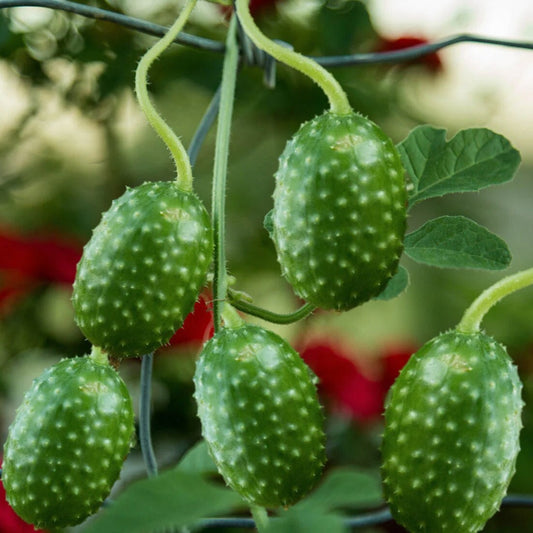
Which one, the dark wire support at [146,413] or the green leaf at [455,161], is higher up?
the green leaf at [455,161]

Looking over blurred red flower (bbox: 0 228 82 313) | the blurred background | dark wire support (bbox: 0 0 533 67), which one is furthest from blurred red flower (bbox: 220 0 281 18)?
dark wire support (bbox: 0 0 533 67)

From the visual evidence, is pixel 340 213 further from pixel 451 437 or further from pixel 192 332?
pixel 192 332

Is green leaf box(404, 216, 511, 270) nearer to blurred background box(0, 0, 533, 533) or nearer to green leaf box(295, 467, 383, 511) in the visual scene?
green leaf box(295, 467, 383, 511)

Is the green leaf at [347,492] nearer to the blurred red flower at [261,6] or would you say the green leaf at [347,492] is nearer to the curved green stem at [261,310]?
the curved green stem at [261,310]

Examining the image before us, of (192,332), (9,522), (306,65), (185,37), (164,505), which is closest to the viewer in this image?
(164,505)

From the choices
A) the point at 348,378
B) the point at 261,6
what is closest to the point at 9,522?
the point at 348,378

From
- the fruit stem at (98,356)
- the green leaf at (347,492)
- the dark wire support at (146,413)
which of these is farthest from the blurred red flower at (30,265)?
the green leaf at (347,492)
